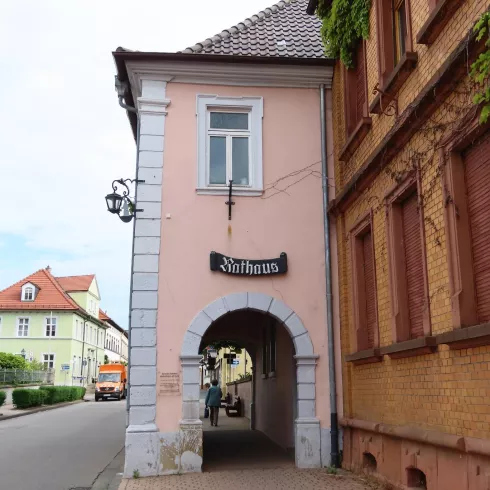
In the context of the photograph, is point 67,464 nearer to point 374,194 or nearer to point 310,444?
point 310,444

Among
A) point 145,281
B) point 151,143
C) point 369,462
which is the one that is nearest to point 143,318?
point 145,281

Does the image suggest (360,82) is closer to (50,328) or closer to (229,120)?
(229,120)

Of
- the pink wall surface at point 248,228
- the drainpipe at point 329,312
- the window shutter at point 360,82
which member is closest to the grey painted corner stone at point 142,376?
the pink wall surface at point 248,228

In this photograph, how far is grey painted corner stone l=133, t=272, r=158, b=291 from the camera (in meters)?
11.8

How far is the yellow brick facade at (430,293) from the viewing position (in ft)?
23.0

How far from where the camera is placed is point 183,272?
11969 mm

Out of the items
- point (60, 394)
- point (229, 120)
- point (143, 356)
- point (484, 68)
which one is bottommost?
point (60, 394)

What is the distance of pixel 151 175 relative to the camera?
12.2 m

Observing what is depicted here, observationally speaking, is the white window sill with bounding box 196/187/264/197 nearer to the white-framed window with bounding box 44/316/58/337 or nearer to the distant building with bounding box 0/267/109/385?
the distant building with bounding box 0/267/109/385

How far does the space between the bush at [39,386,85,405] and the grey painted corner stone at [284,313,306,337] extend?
2938cm

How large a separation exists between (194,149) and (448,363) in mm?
6807

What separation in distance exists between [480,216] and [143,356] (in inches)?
260

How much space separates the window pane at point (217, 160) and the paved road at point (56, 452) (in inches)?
235

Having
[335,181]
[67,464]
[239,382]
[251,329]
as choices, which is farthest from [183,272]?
[239,382]
